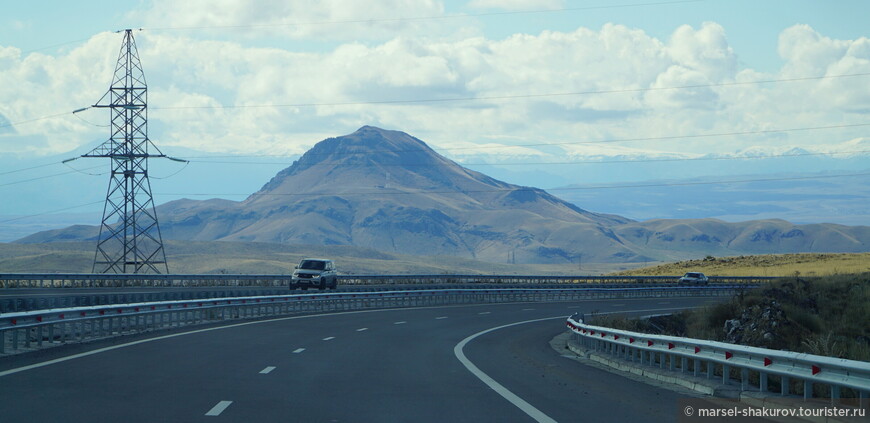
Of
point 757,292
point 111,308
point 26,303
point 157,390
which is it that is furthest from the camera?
point 757,292

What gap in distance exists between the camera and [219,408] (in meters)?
12.5

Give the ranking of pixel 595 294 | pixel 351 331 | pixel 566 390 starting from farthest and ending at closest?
pixel 595 294
pixel 351 331
pixel 566 390

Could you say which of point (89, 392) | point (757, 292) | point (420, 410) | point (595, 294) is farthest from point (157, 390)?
point (595, 294)

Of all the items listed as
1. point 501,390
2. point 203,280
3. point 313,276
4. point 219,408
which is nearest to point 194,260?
point 203,280

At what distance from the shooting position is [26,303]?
27578 millimetres

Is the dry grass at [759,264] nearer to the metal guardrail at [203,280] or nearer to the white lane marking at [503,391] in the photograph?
the metal guardrail at [203,280]

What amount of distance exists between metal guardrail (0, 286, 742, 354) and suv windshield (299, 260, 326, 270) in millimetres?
5172

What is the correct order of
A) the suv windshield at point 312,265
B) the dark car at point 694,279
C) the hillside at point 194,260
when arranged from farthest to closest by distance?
the hillside at point 194,260 → the dark car at point 694,279 → the suv windshield at point 312,265

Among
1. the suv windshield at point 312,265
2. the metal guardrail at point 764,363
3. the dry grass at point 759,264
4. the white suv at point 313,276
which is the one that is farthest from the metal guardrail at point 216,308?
the dry grass at point 759,264

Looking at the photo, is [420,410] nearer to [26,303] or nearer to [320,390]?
[320,390]

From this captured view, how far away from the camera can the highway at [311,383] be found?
1236 cm

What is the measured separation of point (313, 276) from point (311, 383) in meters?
38.4

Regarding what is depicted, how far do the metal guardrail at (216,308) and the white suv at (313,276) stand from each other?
14.2 ft

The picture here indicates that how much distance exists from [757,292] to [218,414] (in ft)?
104
